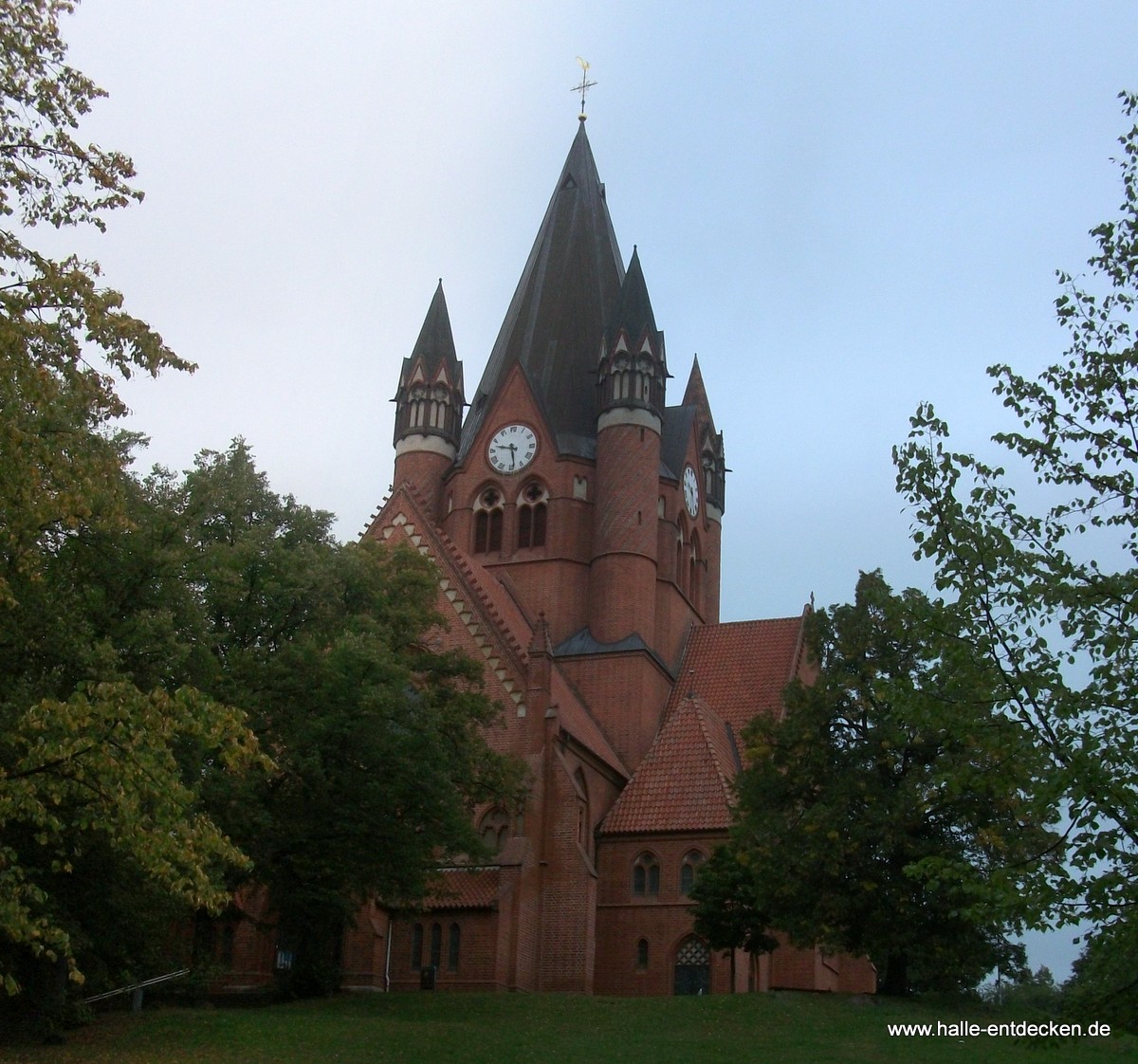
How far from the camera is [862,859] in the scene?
26.0m

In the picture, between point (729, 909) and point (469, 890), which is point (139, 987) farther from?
point (729, 909)

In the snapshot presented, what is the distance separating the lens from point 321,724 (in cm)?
2630

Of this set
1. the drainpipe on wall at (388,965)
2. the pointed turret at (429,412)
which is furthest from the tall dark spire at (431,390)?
the drainpipe on wall at (388,965)

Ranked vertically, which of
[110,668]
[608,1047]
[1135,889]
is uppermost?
[110,668]

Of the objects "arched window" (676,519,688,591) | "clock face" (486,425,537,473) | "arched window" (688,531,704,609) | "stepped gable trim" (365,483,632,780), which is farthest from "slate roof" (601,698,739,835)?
"clock face" (486,425,537,473)

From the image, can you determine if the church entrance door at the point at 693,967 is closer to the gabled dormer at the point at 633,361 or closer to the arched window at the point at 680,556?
the arched window at the point at 680,556

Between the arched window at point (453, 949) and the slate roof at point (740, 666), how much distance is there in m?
11.6

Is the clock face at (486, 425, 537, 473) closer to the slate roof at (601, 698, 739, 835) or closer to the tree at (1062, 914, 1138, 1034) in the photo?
the slate roof at (601, 698, 739, 835)

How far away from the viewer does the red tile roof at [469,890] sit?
34969mm

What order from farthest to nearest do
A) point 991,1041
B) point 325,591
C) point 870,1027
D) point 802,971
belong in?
1. point 802,971
2. point 325,591
3. point 870,1027
4. point 991,1041

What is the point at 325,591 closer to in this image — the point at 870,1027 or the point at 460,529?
the point at 870,1027

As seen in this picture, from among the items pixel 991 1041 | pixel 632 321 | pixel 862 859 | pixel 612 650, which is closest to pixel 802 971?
pixel 612 650

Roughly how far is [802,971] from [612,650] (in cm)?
1071

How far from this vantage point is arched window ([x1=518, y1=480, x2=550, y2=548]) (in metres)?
46.6
